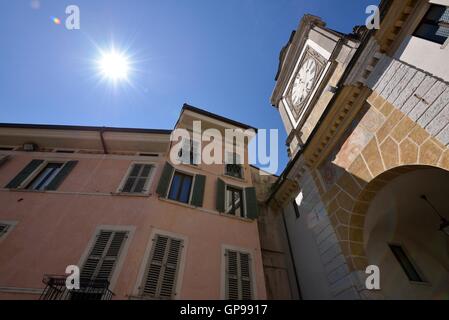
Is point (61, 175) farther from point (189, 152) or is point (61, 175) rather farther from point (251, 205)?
point (251, 205)

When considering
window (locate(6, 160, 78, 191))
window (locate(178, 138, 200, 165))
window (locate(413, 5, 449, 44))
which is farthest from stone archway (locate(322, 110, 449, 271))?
window (locate(6, 160, 78, 191))

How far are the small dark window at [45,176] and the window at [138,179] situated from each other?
287 cm

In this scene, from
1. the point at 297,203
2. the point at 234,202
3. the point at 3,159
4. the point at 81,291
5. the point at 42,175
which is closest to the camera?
the point at 81,291

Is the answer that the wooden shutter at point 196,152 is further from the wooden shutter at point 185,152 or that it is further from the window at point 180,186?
the window at point 180,186

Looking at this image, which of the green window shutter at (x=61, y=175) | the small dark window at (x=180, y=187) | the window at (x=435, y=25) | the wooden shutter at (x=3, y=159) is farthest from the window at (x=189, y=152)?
the window at (x=435, y=25)

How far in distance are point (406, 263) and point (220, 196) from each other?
7134mm

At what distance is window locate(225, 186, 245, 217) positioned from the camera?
28.7ft

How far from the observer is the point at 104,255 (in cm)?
572

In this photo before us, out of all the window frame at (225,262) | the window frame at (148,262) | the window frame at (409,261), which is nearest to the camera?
the window frame at (148,262)

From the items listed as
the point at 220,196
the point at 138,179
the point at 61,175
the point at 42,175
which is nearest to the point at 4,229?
the point at 61,175

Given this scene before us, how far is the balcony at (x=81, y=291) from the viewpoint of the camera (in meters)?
4.70

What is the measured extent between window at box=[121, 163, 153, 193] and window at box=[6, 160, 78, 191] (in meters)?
2.37
